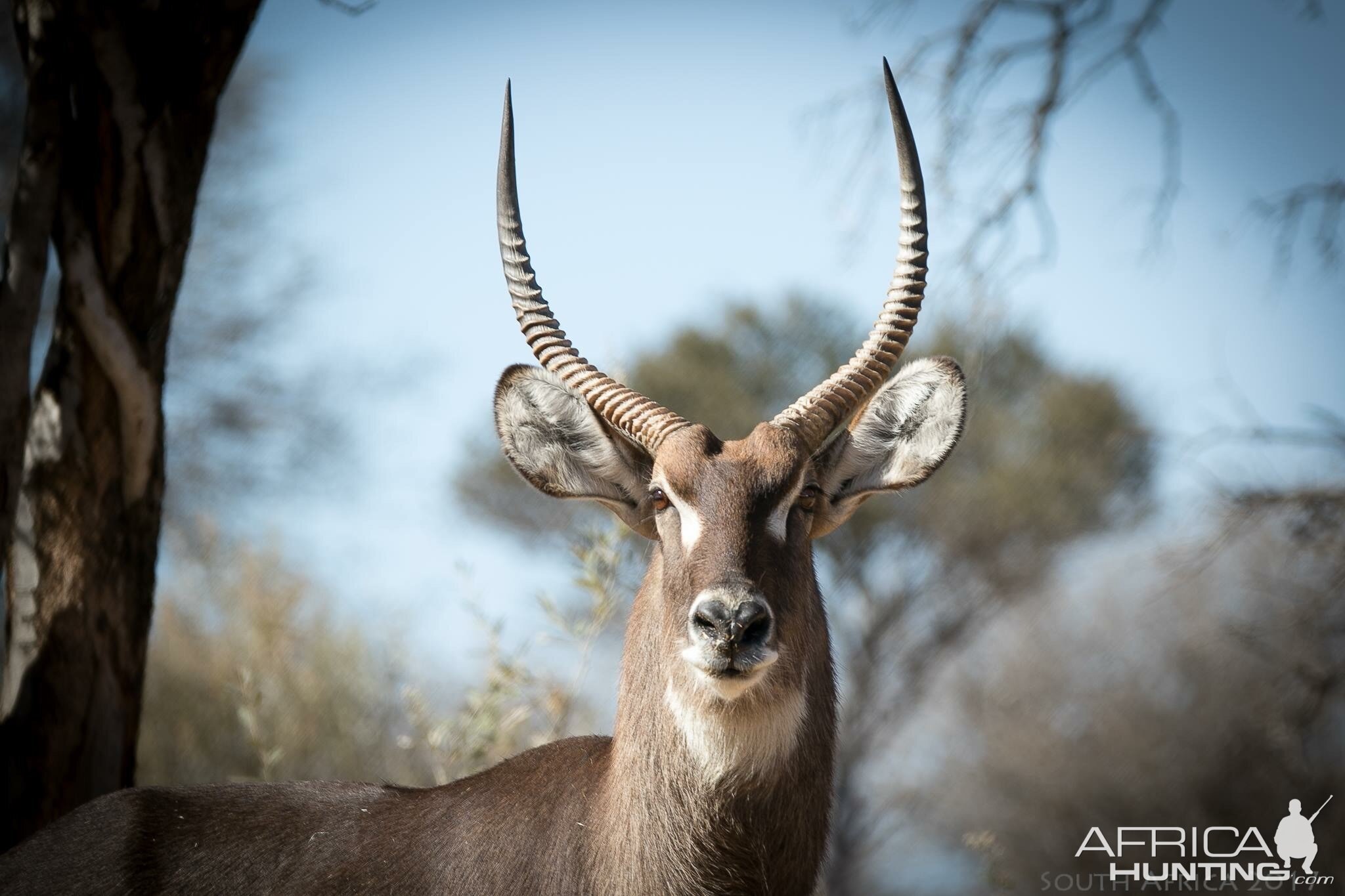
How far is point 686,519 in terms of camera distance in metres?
4.75

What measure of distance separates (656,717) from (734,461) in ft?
3.03

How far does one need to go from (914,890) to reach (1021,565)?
6.26 metres

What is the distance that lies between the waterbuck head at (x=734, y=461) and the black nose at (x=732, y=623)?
9 centimetres

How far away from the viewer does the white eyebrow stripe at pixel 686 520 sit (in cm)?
467

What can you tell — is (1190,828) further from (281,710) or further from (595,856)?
(595,856)

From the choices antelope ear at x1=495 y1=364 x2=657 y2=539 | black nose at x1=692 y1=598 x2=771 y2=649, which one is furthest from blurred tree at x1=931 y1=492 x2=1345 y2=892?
black nose at x1=692 y1=598 x2=771 y2=649

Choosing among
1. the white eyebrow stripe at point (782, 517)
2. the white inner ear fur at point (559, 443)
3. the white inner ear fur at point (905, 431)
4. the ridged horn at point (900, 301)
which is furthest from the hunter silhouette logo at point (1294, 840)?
the white inner ear fur at point (559, 443)

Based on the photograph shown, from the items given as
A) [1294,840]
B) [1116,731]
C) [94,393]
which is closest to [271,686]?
[94,393]

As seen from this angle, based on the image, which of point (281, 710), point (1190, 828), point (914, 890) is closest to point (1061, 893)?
point (1190, 828)

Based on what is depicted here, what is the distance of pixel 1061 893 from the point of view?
56.3ft

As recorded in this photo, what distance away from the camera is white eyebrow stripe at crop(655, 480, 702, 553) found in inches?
184

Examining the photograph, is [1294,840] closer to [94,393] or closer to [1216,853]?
[1216,853]

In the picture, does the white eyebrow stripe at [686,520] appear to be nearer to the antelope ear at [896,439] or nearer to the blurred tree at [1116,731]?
the antelope ear at [896,439]

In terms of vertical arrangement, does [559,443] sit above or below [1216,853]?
below
